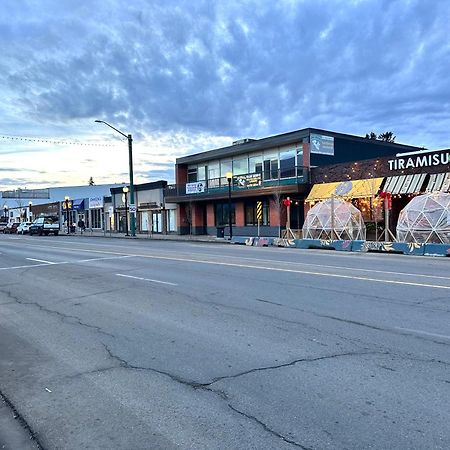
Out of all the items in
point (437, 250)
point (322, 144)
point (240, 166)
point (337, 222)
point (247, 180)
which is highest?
point (322, 144)

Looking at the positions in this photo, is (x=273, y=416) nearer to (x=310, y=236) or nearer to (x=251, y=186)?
(x=310, y=236)

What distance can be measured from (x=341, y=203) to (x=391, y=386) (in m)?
22.0

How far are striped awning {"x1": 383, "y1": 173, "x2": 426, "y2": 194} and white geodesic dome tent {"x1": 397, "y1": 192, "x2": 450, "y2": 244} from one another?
3.06m

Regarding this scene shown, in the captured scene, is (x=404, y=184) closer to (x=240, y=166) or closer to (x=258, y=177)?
(x=258, y=177)

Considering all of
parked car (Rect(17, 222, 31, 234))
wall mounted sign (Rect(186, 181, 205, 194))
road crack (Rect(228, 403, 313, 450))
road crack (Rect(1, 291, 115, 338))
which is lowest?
road crack (Rect(228, 403, 313, 450))

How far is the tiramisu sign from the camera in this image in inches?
956

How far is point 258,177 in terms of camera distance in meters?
35.1

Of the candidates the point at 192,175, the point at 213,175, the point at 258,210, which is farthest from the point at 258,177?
the point at 192,175

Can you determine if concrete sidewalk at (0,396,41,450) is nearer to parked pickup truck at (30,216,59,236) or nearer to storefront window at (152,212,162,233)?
storefront window at (152,212,162,233)

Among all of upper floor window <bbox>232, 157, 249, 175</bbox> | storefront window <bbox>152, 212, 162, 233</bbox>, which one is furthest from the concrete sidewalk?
storefront window <bbox>152, 212, 162, 233</bbox>

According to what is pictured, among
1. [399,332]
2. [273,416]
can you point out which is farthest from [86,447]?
[399,332]

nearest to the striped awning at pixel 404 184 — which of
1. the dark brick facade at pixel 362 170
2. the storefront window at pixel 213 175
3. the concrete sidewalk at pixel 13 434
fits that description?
the dark brick facade at pixel 362 170

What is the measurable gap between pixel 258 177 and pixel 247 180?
3.46 ft

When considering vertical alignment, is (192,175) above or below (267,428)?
above
